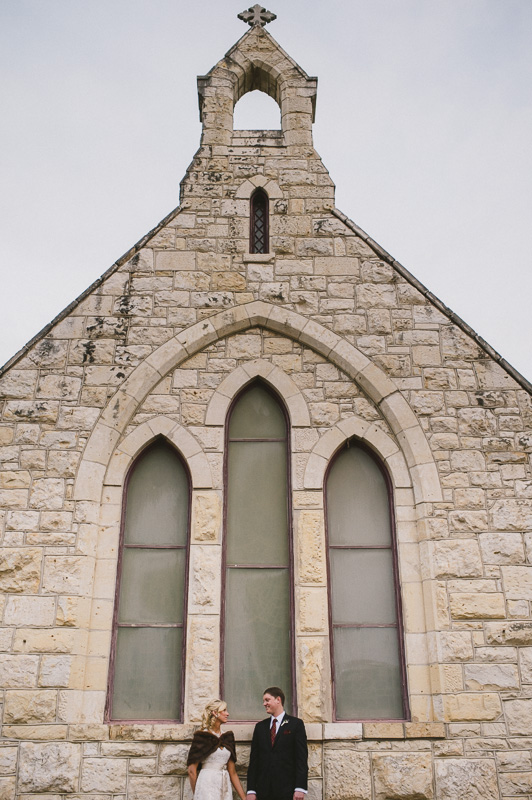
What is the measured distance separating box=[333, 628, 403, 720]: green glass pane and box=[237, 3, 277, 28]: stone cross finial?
7.80 m

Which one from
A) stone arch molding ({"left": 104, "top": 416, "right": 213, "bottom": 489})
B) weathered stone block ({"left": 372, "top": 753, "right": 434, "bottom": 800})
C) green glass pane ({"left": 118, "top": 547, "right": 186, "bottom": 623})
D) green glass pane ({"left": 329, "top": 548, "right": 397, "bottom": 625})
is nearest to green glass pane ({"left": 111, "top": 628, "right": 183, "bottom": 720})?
green glass pane ({"left": 118, "top": 547, "right": 186, "bottom": 623})

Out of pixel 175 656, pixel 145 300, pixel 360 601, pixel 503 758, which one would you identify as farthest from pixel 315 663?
pixel 145 300

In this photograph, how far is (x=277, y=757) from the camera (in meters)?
5.36

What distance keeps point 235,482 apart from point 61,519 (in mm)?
1704

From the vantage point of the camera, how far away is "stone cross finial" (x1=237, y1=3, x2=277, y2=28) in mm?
9203

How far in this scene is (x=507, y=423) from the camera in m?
6.78

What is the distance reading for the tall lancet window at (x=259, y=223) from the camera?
308 inches

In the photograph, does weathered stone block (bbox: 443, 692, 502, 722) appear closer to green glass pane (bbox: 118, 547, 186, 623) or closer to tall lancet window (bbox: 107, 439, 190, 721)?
tall lancet window (bbox: 107, 439, 190, 721)

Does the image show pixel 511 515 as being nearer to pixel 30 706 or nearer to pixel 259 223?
pixel 259 223

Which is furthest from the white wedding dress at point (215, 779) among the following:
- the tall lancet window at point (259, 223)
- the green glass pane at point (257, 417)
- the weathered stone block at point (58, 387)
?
the tall lancet window at point (259, 223)

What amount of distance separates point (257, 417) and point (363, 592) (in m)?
2.05

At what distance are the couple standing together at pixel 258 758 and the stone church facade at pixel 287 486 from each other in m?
0.38

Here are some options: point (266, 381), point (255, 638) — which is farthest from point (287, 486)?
point (255, 638)

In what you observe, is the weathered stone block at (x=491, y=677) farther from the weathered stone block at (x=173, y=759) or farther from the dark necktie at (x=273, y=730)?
the weathered stone block at (x=173, y=759)
